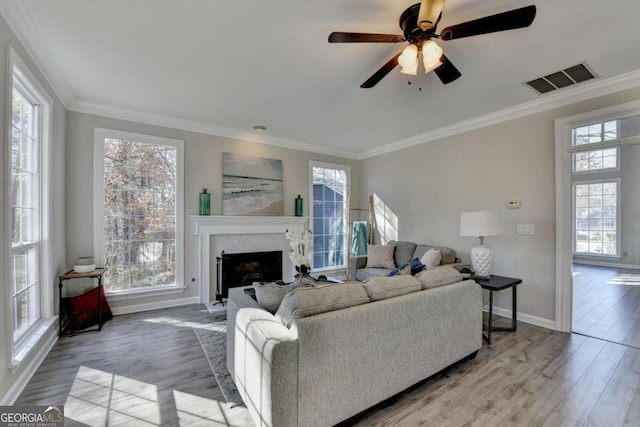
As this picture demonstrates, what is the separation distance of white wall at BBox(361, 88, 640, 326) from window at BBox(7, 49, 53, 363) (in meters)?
4.89

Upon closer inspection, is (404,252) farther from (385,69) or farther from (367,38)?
(367,38)

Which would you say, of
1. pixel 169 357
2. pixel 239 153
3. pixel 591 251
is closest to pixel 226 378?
pixel 169 357

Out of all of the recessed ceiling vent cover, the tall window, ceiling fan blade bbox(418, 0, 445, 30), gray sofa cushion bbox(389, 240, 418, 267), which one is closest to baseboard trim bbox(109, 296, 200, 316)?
gray sofa cushion bbox(389, 240, 418, 267)

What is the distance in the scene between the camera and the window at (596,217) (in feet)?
23.7

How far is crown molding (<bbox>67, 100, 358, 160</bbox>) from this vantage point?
3.66m

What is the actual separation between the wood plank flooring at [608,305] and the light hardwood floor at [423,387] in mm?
376

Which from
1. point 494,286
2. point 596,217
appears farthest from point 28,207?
point 596,217

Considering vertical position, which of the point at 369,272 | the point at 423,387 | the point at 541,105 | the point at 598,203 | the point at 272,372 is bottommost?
the point at 423,387

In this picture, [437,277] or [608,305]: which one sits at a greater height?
[437,277]

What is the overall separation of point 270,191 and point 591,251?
8.68 m

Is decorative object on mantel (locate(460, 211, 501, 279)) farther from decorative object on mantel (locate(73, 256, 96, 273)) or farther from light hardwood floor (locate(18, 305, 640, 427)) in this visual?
decorative object on mantel (locate(73, 256, 96, 273))

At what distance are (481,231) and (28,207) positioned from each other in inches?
180

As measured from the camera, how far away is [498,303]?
3900 mm

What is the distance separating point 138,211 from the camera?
13.1 ft
